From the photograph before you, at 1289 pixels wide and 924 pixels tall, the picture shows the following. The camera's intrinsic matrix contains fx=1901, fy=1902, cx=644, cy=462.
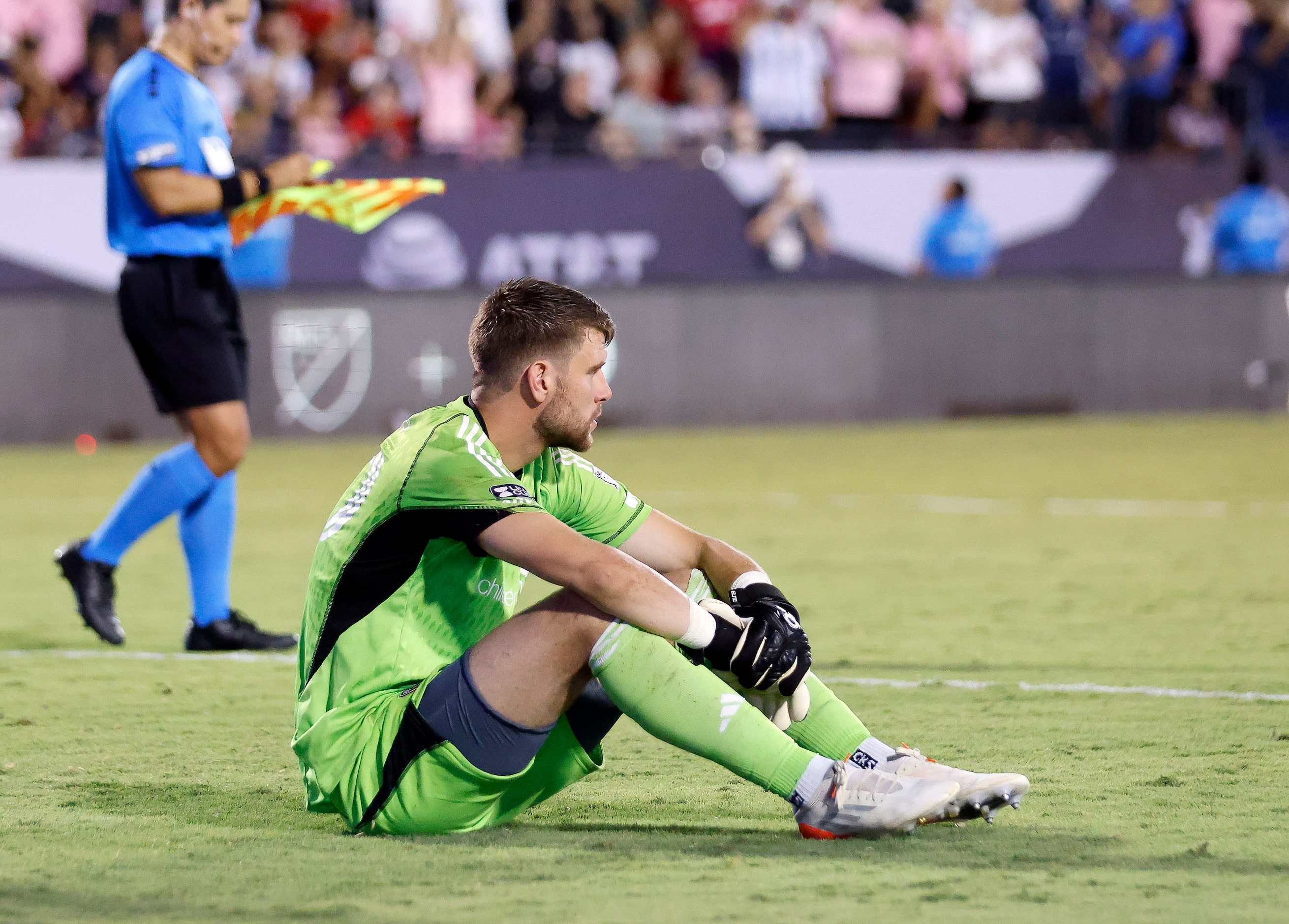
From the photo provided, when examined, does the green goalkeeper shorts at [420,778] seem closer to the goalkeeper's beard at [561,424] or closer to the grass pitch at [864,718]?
the grass pitch at [864,718]

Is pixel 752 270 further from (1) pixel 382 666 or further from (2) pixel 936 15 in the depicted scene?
(1) pixel 382 666

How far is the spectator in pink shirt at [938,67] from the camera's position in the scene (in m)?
17.3

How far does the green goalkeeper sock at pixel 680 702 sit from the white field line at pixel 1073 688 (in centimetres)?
211

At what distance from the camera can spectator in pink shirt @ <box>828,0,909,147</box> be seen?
17.0 metres

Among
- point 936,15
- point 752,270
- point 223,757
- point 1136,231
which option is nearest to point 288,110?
point 752,270

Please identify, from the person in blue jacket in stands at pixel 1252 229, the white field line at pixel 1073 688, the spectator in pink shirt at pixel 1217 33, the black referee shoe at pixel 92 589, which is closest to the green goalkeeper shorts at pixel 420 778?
the white field line at pixel 1073 688

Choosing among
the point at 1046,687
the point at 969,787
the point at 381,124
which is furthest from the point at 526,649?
the point at 381,124

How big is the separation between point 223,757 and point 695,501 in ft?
20.5

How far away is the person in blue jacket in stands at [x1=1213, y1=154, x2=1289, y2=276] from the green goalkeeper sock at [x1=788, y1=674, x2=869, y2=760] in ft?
44.2

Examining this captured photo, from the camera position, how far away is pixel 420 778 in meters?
3.83

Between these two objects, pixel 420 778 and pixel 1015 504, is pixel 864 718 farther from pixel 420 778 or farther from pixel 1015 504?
pixel 1015 504

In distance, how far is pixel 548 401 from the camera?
390cm

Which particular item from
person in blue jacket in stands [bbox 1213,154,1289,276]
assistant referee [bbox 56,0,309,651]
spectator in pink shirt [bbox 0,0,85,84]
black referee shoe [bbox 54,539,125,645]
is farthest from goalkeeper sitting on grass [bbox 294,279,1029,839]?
person in blue jacket in stands [bbox 1213,154,1289,276]

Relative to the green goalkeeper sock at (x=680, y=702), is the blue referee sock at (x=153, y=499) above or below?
below
